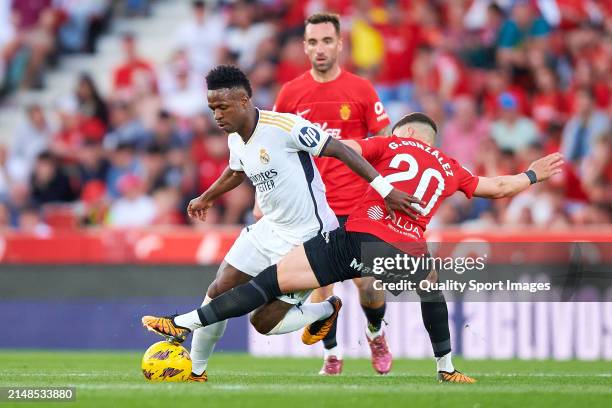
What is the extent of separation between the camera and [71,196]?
17.9 m

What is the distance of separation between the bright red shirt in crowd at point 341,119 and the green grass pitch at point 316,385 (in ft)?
4.88

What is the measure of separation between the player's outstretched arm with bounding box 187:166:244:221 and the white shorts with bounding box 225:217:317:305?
43 centimetres

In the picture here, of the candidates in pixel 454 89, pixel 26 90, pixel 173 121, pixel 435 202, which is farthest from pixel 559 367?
pixel 26 90

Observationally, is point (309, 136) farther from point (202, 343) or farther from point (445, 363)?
point (445, 363)

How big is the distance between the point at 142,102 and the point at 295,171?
33.0 ft

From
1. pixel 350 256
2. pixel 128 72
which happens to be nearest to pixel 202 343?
pixel 350 256

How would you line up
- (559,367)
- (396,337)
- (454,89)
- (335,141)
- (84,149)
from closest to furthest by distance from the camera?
(335,141) < (559,367) < (396,337) < (454,89) < (84,149)

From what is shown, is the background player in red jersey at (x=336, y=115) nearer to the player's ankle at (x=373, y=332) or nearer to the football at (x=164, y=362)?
the player's ankle at (x=373, y=332)

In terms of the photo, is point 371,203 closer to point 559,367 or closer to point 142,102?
point 559,367

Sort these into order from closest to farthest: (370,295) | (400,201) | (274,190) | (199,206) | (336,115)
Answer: (400,201), (274,190), (199,206), (370,295), (336,115)

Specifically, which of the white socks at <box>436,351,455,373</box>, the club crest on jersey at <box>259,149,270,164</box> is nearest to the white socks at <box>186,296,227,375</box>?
the club crest on jersey at <box>259,149,270,164</box>

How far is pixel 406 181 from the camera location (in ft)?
29.3

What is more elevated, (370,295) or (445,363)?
(370,295)

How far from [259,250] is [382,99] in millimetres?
8152
